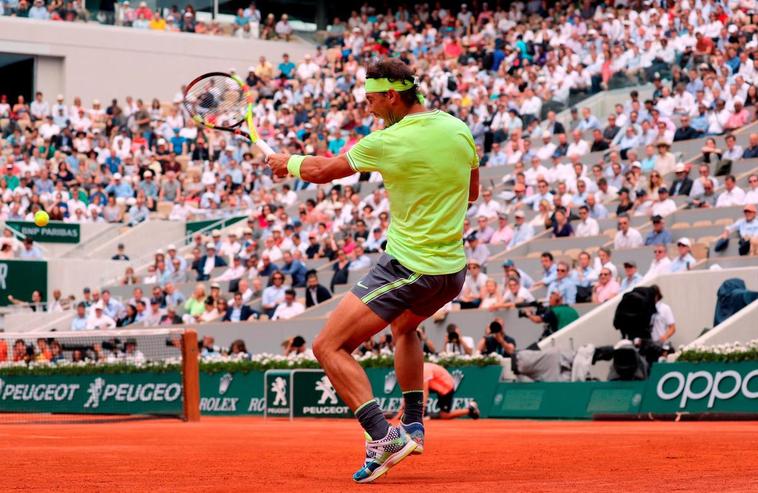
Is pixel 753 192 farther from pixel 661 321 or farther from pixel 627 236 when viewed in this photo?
pixel 661 321

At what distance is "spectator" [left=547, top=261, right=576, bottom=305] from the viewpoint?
20.7 metres

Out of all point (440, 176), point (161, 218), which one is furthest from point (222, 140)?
point (440, 176)

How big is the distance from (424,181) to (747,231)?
1360 cm

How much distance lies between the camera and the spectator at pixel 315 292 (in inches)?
950

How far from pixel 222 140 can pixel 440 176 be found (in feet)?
98.1

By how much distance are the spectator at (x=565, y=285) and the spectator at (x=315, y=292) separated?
4828 millimetres

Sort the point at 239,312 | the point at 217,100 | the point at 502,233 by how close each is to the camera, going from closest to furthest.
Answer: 1. the point at 217,100
2. the point at 502,233
3. the point at 239,312

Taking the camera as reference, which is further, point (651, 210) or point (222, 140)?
point (222, 140)

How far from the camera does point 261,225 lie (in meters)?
30.0

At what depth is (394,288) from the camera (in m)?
7.09

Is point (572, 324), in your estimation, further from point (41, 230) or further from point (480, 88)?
point (41, 230)

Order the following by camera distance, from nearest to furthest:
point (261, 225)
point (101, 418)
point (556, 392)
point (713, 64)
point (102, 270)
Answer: point (556, 392) → point (101, 418) → point (713, 64) → point (261, 225) → point (102, 270)

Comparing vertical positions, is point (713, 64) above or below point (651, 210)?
above

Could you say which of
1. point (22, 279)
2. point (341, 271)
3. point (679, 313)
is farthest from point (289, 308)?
point (22, 279)
